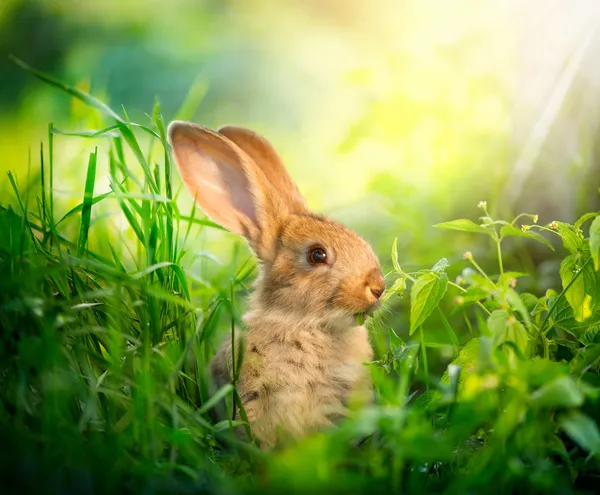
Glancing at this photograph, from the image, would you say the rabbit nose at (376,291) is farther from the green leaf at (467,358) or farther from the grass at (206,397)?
the green leaf at (467,358)

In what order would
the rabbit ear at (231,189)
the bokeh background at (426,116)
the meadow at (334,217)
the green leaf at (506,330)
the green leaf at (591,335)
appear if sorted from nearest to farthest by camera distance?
the meadow at (334,217)
the green leaf at (506,330)
the green leaf at (591,335)
the rabbit ear at (231,189)
the bokeh background at (426,116)

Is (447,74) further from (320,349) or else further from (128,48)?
(128,48)

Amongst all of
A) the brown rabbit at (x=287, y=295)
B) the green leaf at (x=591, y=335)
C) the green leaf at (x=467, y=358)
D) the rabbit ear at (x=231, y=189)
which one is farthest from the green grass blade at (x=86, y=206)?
the green leaf at (x=591, y=335)

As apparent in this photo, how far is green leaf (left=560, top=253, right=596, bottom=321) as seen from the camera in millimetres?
2207

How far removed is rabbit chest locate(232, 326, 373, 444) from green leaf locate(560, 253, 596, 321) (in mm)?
768

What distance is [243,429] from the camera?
2.50m

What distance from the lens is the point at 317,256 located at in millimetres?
2922

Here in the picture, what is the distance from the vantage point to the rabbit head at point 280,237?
2.80 metres

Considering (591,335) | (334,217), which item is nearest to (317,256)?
(591,335)

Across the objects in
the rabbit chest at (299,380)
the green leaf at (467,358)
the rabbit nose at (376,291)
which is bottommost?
the rabbit chest at (299,380)

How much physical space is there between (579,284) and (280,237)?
1.29m

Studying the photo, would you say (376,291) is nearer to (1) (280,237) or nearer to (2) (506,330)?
(1) (280,237)

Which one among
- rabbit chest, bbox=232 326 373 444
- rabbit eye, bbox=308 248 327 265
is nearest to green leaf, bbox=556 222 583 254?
rabbit chest, bbox=232 326 373 444

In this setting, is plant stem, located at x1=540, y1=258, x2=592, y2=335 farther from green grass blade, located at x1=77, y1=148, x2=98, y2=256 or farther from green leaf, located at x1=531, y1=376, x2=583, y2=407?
green grass blade, located at x1=77, y1=148, x2=98, y2=256
